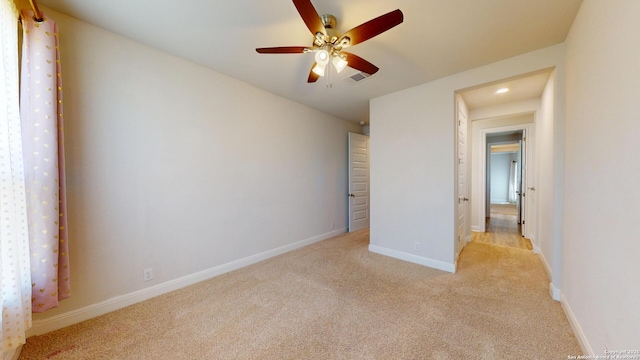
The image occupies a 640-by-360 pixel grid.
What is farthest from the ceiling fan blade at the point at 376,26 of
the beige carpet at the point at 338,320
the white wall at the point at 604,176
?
the beige carpet at the point at 338,320

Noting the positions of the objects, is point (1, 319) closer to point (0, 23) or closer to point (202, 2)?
point (0, 23)

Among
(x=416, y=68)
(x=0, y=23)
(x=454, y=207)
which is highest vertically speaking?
(x=416, y=68)

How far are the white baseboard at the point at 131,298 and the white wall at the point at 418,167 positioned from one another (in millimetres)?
1926

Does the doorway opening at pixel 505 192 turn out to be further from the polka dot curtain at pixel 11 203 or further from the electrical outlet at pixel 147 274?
the polka dot curtain at pixel 11 203

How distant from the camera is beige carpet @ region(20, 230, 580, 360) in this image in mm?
1529

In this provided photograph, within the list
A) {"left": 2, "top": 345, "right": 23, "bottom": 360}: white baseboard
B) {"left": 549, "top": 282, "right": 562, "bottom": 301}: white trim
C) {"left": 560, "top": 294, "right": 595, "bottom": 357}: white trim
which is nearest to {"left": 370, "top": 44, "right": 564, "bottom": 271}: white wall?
{"left": 549, "top": 282, "right": 562, "bottom": 301}: white trim

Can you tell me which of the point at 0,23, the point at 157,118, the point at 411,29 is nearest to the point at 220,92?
the point at 157,118

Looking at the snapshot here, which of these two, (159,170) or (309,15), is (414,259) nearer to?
(309,15)

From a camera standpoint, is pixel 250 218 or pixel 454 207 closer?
pixel 454 207

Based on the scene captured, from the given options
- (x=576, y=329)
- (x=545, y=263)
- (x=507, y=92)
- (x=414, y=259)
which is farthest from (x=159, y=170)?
→ (x=545, y=263)

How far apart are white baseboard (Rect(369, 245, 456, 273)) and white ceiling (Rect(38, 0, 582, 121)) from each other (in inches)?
96.0

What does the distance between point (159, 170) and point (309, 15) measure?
2.05 meters

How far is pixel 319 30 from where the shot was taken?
1.59m

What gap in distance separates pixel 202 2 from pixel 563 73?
128 inches
